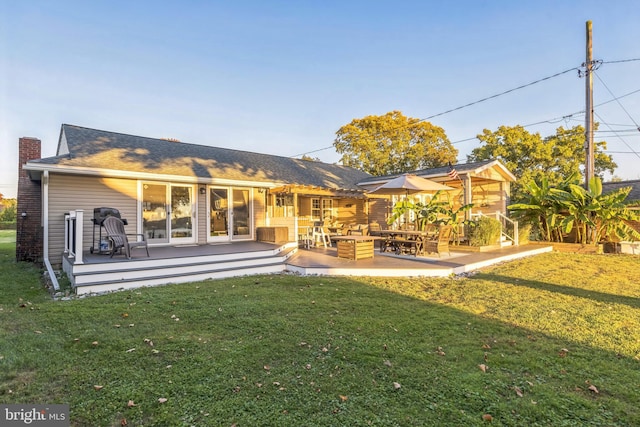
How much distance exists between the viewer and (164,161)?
11.1 meters

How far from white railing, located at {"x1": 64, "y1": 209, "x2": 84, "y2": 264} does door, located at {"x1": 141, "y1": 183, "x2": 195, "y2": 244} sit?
1842 millimetres

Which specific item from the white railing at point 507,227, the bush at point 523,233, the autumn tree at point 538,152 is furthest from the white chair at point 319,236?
the autumn tree at point 538,152

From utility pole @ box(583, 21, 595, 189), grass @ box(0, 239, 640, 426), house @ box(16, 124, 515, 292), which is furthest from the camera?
utility pole @ box(583, 21, 595, 189)

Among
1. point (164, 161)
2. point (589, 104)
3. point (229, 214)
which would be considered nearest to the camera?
point (164, 161)

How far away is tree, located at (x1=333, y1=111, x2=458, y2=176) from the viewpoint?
3064cm

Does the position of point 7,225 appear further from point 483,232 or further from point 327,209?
point 483,232

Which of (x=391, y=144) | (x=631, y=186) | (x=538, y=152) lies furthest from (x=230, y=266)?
(x=391, y=144)

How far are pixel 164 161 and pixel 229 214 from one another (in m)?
2.77

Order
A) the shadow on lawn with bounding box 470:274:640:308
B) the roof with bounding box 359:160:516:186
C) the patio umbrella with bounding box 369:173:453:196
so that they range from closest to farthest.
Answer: the shadow on lawn with bounding box 470:274:640:308, the patio umbrella with bounding box 369:173:453:196, the roof with bounding box 359:160:516:186

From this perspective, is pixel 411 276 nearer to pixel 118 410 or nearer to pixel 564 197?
pixel 118 410

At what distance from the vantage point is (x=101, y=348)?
3.58 meters

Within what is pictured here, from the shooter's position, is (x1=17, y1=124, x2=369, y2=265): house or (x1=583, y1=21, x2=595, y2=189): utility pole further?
(x1=583, y1=21, x2=595, y2=189): utility pole

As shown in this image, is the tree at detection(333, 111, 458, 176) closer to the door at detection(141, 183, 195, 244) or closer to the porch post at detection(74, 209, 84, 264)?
the door at detection(141, 183, 195, 244)

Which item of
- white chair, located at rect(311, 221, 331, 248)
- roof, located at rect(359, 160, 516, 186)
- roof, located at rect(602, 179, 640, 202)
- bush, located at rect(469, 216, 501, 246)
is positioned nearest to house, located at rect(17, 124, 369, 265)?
white chair, located at rect(311, 221, 331, 248)
